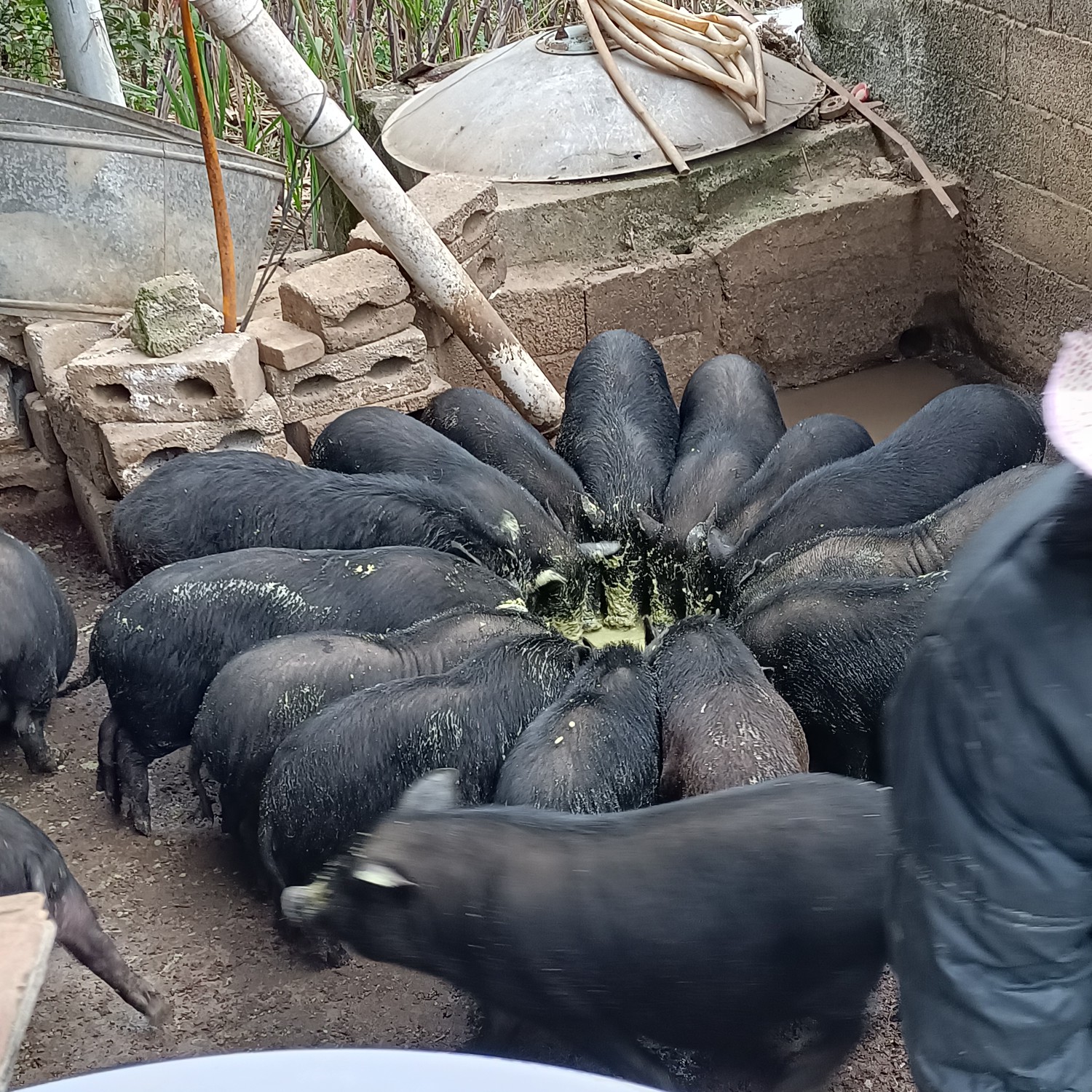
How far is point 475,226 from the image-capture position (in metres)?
3.65

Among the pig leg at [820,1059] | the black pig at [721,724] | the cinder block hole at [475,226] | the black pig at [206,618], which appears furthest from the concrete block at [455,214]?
the pig leg at [820,1059]

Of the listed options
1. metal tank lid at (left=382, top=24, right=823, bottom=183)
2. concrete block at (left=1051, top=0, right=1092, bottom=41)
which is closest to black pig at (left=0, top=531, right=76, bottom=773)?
metal tank lid at (left=382, top=24, right=823, bottom=183)

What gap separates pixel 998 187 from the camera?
412cm

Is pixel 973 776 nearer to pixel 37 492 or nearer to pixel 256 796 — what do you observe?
pixel 256 796

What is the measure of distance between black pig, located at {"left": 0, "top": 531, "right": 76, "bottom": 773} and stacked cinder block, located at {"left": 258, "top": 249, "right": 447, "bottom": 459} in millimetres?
780

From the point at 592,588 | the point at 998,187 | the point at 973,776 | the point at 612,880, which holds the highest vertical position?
the point at 973,776

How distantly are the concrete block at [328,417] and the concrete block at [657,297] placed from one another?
724 mm

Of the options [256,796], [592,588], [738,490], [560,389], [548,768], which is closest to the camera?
[548,768]

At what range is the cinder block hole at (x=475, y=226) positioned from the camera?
3611mm

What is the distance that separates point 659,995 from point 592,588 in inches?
51.1

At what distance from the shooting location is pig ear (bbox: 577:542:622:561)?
2910mm

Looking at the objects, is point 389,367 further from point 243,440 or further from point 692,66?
point 692,66

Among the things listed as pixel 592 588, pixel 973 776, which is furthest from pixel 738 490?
pixel 973 776

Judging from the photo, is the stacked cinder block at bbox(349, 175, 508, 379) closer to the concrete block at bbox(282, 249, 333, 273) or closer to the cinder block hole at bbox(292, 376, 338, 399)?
the cinder block hole at bbox(292, 376, 338, 399)
